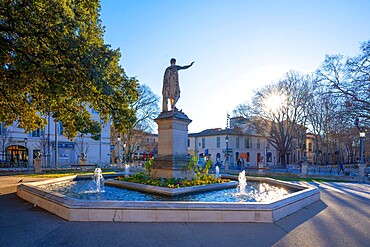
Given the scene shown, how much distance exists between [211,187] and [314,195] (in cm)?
388

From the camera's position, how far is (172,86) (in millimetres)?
12672

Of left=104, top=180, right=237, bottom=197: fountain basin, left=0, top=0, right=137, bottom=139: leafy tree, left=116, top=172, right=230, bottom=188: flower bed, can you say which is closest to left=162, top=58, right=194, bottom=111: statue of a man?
left=0, top=0, right=137, bottom=139: leafy tree

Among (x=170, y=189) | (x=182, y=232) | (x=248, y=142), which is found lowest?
(x=182, y=232)

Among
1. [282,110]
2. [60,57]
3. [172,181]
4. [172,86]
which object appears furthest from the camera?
[282,110]

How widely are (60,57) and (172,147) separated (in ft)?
19.0

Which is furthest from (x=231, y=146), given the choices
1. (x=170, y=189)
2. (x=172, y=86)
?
(x=170, y=189)

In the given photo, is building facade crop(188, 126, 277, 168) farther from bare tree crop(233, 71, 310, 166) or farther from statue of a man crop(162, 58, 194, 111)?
statue of a man crop(162, 58, 194, 111)

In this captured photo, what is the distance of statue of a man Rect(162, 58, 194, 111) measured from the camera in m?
12.6

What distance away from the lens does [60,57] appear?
10.4 metres

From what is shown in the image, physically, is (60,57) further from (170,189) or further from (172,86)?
(170,189)

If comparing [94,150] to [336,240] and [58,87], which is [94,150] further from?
[336,240]

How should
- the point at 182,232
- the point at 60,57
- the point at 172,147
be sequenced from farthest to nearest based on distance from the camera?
the point at 172,147 < the point at 60,57 < the point at 182,232

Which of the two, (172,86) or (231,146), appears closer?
(172,86)

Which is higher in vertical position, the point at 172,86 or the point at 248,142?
the point at 172,86
